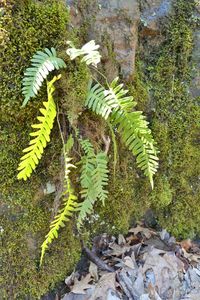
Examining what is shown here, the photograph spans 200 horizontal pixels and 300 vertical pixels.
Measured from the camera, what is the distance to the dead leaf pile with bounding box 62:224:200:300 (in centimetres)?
261

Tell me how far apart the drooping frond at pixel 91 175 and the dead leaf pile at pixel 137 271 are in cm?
54

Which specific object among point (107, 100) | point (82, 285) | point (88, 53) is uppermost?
point (88, 53)

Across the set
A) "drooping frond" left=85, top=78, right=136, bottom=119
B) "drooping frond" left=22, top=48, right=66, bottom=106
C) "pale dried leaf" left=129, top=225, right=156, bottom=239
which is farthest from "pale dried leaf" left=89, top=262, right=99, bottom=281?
"drooping frond" left=22, top=48, right=66, bottom=106

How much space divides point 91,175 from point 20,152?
486 mm

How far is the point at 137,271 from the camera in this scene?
108 inches

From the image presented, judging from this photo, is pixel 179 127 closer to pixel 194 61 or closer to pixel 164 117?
pixel 164 117

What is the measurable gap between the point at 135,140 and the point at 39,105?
0.65m

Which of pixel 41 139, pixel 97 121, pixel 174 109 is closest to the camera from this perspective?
pixel 41 139

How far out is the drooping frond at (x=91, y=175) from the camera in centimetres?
241

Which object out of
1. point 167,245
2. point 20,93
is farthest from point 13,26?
point 167,245

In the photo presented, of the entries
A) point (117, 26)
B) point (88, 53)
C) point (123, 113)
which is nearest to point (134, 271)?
point (123, 113)

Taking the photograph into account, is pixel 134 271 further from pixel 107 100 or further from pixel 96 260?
pixel 107 100

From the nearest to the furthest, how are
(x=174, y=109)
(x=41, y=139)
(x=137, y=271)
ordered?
1. (x=41, y=139)
2. (x=137, y=271)
3. (x=174, y=109)

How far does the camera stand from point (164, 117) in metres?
3.07
